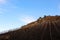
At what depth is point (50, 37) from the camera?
1105 cm

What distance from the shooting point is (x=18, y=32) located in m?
12.2

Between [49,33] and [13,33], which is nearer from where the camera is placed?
[49,33]

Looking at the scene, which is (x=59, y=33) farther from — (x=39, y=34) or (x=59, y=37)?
(x=39, y=34)

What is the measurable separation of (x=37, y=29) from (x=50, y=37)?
101 cm

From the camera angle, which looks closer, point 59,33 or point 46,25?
point 59,33

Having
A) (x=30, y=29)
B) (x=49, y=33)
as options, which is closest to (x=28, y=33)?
(x=30, y=29)

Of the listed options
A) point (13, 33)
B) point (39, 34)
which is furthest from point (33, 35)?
point (13, 33)

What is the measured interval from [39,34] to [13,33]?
4.74ft

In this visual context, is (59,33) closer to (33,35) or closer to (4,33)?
(33,35)

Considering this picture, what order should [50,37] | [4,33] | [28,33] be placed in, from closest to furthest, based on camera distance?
[50,37] → [28,33] → [4,33]

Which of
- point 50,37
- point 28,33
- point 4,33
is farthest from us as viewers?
point 4,33

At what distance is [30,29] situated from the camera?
1210 cm

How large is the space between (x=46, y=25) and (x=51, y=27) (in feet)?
1.26

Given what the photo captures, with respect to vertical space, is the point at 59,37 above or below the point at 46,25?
below
